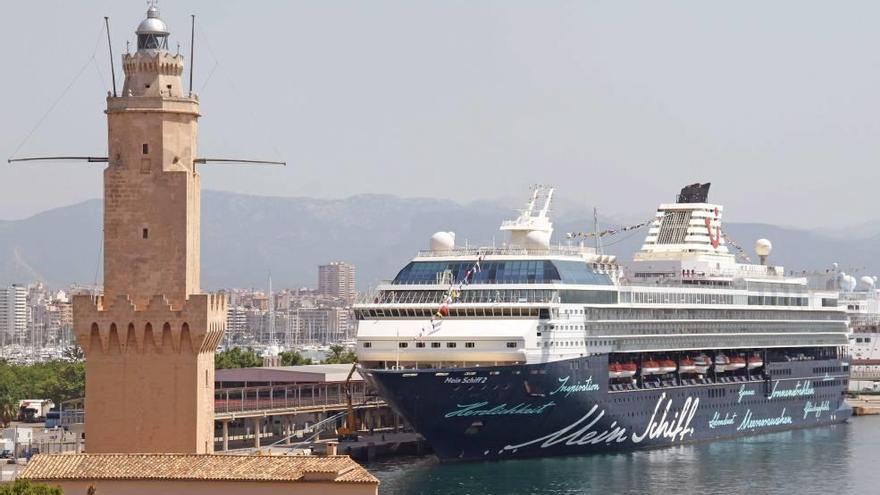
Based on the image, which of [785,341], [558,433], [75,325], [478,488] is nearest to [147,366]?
[75,325]

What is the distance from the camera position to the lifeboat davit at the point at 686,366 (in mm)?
84375

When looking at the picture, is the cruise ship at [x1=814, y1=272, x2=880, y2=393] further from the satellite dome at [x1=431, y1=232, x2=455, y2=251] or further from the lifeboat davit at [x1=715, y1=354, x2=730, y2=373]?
the satellite dome at [x1=431, y1=232, x2=455, y2=251]

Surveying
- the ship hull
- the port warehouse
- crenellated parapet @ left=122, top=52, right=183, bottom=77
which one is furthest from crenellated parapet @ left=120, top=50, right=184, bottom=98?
the port warehouse

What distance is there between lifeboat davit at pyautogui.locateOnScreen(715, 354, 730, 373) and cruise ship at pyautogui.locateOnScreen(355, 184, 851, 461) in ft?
0.75

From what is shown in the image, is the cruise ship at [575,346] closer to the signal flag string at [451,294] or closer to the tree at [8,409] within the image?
the signal flag string at [451,294]

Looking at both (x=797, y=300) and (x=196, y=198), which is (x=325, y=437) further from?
(x=196, y=198)

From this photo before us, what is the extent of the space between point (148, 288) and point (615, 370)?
43.2 metres

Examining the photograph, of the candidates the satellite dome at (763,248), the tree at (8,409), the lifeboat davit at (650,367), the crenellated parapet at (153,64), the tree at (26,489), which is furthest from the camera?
the satellite dome at (763,248)

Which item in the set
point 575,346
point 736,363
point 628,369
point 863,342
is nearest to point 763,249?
point 736,363

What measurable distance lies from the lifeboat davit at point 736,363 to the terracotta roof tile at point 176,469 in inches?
2119

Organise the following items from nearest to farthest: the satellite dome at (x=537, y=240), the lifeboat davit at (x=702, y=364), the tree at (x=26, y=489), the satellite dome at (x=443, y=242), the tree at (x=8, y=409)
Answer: the tree at (x=26, y=489) < the satellite dome at (x=537, y=240) < the satellite dome at (x=443, y=242) < the lifeboat davit at (x=702, y=364) < the tree at (x=8, y=409)

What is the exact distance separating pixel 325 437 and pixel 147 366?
46.8 m

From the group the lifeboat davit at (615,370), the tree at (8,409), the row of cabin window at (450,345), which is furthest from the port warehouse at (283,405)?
the lifeboat davit at (615,370)

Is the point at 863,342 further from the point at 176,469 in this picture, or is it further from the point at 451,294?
the point at 176,469
